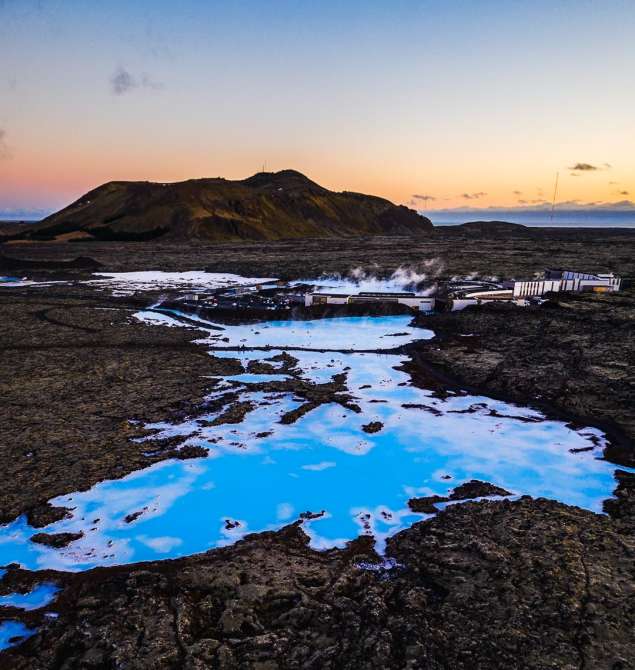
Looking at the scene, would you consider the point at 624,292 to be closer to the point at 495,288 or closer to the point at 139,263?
the point at 495,288

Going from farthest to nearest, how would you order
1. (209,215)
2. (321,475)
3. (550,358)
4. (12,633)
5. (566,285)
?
(209,215), (566,285), (550,358), (321,475), (12,633)

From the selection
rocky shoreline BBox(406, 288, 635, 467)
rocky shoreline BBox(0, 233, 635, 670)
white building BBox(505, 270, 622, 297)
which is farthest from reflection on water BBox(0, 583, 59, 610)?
white building BBox(505, 270, 622, 297)

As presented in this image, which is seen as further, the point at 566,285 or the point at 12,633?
the point at 566,285

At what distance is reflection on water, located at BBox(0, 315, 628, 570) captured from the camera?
315 inches

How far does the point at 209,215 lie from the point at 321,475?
93.2 meters

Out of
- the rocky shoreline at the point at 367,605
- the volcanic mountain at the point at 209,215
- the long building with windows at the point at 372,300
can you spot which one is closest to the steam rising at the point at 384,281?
the long building with windows at the point at 372,300

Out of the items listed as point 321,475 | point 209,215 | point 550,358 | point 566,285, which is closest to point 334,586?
point 321,475

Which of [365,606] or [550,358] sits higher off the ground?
[550,358]

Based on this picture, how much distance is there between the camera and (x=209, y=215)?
97.1 metres

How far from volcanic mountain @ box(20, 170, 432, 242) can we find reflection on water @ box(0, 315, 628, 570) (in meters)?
80.0

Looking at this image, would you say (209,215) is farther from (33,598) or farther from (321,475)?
(33,598)

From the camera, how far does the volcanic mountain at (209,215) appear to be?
305 ft

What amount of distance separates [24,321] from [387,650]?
78.7 feet

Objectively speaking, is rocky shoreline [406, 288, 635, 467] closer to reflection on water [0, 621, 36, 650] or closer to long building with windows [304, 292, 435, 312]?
long building with windows [304, 292, 435, 312]
